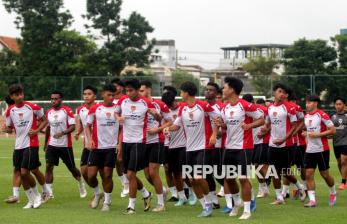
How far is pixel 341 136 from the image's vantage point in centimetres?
1631

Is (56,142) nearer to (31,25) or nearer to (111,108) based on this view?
(111,108)

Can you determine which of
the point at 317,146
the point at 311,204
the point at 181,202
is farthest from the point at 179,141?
the point at 311,204

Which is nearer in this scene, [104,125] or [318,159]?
[104,125]

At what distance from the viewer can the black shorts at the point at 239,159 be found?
11.6 meters

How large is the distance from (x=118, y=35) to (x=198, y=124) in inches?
1781

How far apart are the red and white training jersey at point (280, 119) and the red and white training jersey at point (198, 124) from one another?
2100mm

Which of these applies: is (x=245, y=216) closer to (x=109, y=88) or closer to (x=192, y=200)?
(x=192, y=200)

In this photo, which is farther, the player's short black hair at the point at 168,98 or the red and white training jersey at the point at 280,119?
the player's short black hair at the point at 168,98

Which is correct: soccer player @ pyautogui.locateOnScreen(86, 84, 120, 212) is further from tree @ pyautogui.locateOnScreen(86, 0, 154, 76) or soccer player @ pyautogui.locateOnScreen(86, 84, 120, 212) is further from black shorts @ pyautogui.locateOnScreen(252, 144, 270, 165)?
tree @ pyautogui.locateOnScreen(86, 0, 154, 76)

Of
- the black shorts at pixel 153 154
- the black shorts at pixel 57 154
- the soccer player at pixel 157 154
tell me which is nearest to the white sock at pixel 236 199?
the soccer player at pixel 157 154

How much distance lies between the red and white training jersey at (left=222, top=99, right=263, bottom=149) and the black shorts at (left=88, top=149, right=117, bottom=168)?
2267 mm

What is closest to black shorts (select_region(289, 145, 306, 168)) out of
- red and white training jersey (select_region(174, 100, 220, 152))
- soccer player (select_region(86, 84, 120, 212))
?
red and white training jersey (select_region(174, 100, 220, 152))

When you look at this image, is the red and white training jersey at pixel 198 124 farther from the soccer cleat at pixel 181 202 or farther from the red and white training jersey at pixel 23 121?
the red and white training jersey at pixel 23 121

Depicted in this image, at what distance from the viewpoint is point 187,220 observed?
11.3 metres
